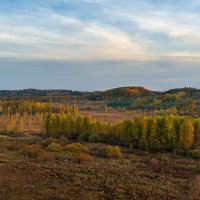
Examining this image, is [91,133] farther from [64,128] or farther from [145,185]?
[145,185]

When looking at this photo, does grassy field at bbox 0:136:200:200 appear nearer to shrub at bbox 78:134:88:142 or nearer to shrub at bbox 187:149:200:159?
shrub at bbox 187:149:200:159

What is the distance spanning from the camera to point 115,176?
3089 cm

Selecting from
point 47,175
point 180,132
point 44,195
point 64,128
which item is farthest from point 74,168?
point 64,128

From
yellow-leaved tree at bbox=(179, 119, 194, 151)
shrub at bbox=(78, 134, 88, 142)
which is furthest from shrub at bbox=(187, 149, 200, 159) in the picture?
shrub at bbox=(78, 134, 88, 142)

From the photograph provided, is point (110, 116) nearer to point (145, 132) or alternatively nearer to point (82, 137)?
point (82, 137)

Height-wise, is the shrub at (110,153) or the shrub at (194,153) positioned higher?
the shrub at (110,153)

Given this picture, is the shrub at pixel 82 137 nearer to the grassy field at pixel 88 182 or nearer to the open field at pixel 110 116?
the grassy field at pixel 88 182

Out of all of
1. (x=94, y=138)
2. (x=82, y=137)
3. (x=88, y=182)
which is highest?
(x=88, y=182)

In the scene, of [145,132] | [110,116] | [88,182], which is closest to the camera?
[88,182]

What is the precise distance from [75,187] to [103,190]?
2.08 meters

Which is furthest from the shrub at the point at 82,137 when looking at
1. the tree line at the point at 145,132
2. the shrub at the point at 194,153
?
the shrub at the point at 194,153

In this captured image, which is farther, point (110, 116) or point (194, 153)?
point (110, 116)

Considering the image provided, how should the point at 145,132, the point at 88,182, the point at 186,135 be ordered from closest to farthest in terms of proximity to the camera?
the point at 88,182 < the point at 186,135 < the point at 145,132

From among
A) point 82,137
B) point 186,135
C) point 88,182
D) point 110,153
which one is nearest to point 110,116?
point 82,137
